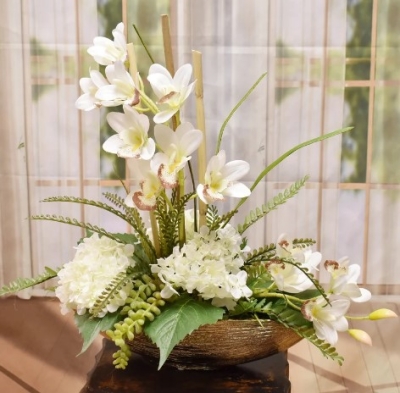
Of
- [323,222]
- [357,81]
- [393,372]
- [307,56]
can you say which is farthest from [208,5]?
[393,372]

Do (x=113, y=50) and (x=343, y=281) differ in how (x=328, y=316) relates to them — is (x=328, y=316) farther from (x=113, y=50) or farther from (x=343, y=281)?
(x=113, y=50)

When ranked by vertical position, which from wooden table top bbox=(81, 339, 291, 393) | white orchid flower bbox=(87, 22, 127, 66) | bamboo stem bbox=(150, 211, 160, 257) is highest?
white orchid flower bbox=(87, 22, 127, 66)

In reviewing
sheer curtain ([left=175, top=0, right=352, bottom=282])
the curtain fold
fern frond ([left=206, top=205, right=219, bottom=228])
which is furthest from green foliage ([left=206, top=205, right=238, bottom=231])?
the curtain fold

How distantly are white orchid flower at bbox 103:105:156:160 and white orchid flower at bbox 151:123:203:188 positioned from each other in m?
0.02

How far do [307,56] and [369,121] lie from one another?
39 cm

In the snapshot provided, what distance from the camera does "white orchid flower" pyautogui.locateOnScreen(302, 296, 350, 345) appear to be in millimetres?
1162

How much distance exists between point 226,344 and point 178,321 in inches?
4.4

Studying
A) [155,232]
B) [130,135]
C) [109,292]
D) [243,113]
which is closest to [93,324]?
[109,292]

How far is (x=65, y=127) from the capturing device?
311cm

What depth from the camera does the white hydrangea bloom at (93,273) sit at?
1173 mm

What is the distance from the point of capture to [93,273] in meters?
1.19

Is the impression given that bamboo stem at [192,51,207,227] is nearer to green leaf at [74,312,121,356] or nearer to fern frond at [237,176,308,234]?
fern frond at [237,176,308,234]

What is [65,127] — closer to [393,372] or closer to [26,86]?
[26,86]

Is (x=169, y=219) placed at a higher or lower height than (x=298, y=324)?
higher
